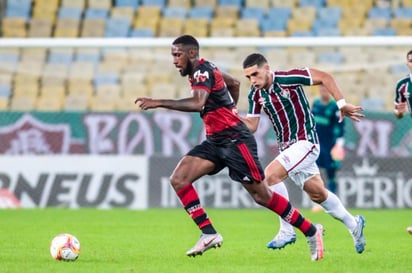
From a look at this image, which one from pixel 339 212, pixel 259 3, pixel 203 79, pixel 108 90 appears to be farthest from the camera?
pixel 259 3

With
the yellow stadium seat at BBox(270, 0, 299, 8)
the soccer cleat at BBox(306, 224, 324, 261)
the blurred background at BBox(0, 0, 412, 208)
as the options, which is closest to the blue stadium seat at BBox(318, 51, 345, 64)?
the blurred background at BBox(0, 0, 412, 208)

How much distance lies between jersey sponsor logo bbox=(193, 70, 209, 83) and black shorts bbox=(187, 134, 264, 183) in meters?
0.65

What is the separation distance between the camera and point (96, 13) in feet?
70.4

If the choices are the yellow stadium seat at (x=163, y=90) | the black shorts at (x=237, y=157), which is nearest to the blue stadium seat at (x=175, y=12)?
the yellow stadium seat at (x=163, y=90)

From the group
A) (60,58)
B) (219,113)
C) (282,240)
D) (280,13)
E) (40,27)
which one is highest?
(40,27)

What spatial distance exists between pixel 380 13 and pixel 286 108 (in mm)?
11292

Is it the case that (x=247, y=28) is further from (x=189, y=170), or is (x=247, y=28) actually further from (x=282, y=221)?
(x=189, y=170)

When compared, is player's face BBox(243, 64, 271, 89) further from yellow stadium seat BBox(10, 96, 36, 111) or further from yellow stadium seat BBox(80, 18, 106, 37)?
yellow stadium seat BBox(80, 18, 106, 37)

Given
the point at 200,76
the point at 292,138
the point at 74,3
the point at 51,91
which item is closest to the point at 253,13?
the point at 74,3

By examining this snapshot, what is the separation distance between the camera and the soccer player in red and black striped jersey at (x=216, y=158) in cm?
929

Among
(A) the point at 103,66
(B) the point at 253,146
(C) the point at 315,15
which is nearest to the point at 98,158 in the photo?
(A) the point at 103,66

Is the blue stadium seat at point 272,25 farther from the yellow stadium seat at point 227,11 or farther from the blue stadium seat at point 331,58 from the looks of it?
the blue stadium seat at point 331,58

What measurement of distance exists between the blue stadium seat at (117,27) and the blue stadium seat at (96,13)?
17 cm

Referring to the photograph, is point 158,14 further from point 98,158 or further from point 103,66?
point 98,158
